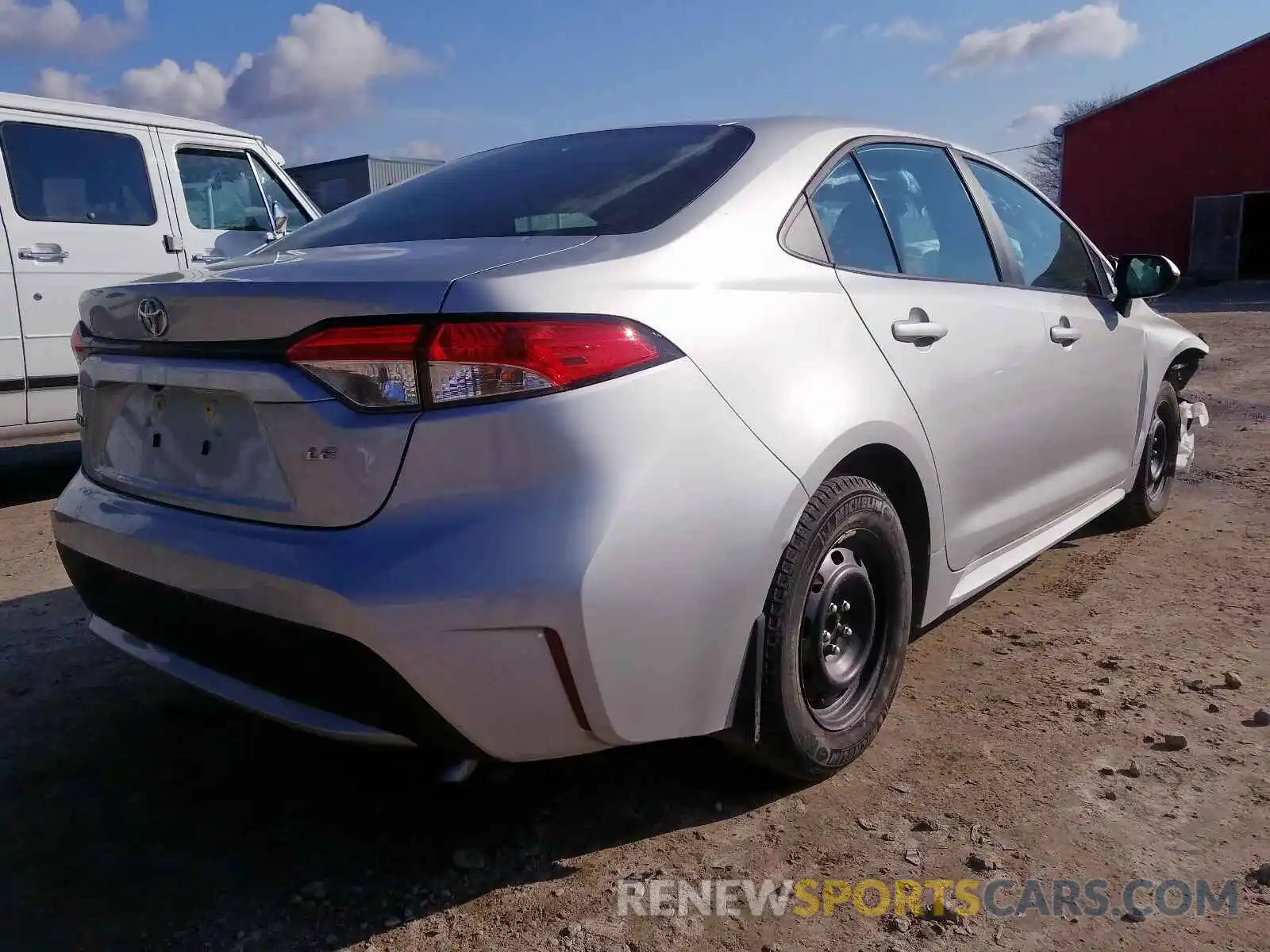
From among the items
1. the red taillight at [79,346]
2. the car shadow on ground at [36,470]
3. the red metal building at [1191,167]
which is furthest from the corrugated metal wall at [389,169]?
the red taillight at [79,346]

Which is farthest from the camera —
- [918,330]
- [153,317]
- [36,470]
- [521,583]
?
[36,470]

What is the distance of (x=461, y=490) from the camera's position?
5.82 ft

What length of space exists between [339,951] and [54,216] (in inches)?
190

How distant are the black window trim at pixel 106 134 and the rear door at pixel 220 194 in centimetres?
12

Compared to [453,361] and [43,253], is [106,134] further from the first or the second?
[453,361]

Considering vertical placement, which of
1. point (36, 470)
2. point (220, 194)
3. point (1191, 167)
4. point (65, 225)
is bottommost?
point (36, 470)

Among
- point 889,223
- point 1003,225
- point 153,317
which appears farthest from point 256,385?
point 1003,225

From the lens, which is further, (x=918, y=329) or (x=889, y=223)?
(x=889, y=223)

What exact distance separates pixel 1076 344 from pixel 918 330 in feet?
3.76

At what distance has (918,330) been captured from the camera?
2.59 m

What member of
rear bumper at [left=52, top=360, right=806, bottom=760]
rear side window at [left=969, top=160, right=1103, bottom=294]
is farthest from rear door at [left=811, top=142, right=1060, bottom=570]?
rear bumper at [left=52, top=360, right=806, bottom=760]

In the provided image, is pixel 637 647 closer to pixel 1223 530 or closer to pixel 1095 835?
pixel 1095 835

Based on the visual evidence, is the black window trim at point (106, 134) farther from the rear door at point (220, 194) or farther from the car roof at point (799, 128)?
the car roof at point (799, 128)

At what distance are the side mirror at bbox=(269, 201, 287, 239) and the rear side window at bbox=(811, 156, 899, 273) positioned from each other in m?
4.60
